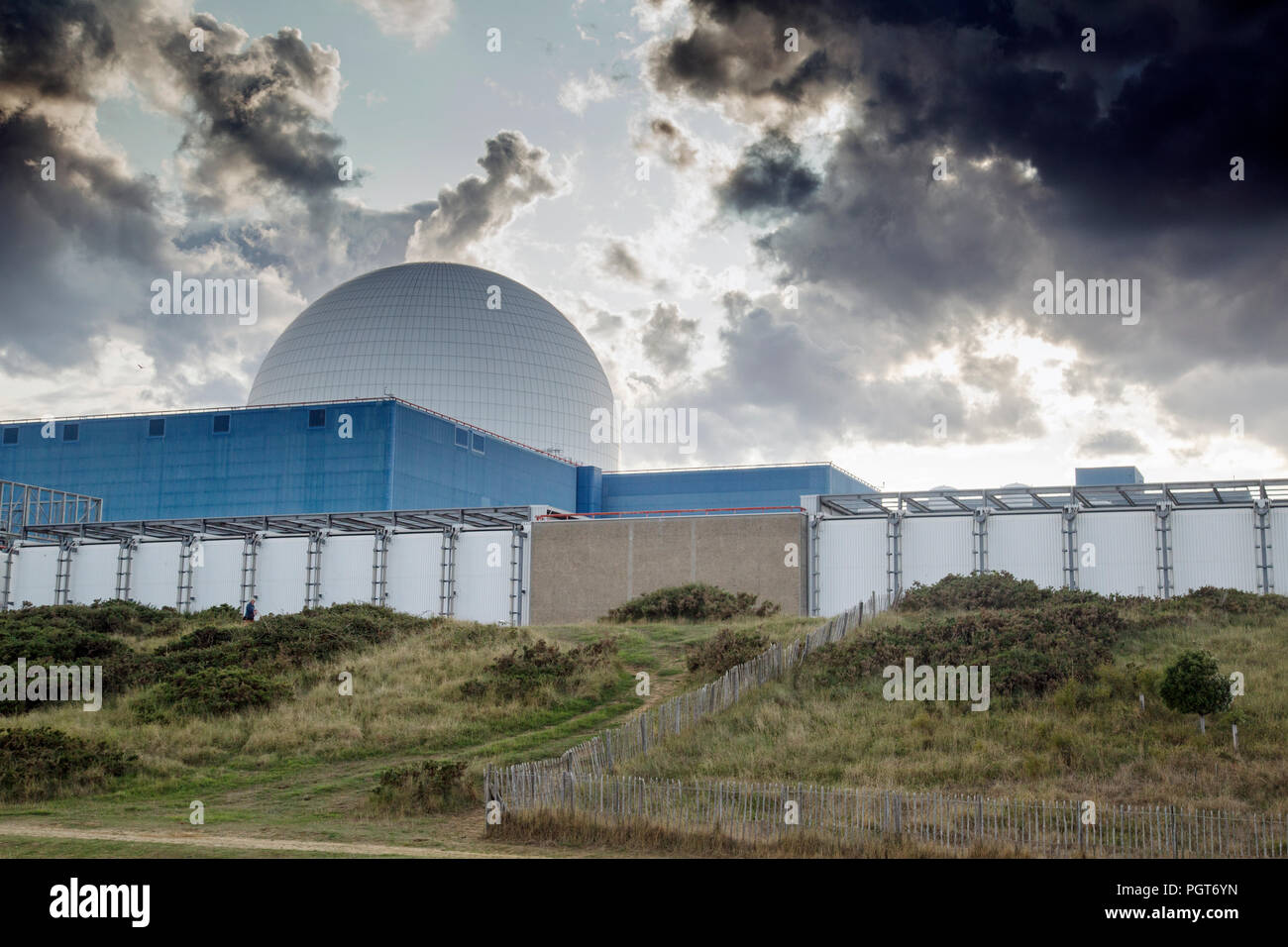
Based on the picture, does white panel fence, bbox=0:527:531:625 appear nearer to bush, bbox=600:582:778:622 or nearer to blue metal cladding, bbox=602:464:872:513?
bush, bbox=600:582:778:622

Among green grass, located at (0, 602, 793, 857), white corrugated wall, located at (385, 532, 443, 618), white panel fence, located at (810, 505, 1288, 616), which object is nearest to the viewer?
green grass, located at (0, 602, 793, 857)

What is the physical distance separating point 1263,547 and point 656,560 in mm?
23848

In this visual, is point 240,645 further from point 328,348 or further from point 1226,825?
point 328,348

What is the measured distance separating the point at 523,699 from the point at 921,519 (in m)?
22.1

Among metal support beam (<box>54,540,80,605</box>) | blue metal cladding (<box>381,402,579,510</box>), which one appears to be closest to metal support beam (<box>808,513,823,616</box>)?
blue metal cladding (<box>381,402,579,510</box>)

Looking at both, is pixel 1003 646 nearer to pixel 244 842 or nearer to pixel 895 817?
pixel 895 817

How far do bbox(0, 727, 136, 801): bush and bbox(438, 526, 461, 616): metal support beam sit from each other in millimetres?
25844

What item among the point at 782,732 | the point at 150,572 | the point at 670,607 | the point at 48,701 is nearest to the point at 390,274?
the point at 150,572

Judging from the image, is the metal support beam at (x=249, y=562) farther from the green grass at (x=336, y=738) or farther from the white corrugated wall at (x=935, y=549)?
the white corrugated wall at (x=935, y=549)

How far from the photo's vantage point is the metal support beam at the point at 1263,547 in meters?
40.9

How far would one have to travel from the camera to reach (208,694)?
1146 inches

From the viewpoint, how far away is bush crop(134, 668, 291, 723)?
1121 inches

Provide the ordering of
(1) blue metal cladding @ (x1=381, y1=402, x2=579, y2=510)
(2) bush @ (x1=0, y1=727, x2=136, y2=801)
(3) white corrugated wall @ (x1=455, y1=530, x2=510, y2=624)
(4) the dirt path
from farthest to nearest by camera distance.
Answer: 1. (1) blue metal cladding @ (x1=381, y1=402, x2=579, y2=510)
2. (3) white corrugated wall @ (x1=455, y1=530, x2=510, y2=624)
3. (2) bush @ (x1=0, y1=727, x2=136, y2=801)
4. (4) the dirt path

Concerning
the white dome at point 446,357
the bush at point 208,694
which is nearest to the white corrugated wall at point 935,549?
the bush at point 208,694
